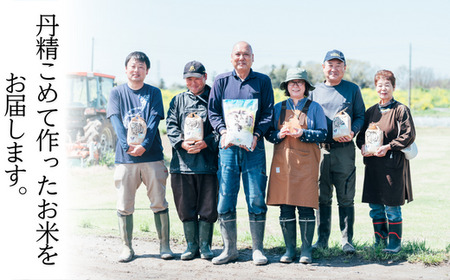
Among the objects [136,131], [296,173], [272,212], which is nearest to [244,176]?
[296,173]

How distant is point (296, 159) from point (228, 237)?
1.10m

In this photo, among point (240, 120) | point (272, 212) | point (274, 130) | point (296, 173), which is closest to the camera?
point (240, 120)

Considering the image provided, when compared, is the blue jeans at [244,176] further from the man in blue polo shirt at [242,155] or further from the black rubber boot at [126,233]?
the black rubber boot at [126,233]

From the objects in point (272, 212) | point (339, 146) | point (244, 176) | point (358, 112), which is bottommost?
point (272, 212)

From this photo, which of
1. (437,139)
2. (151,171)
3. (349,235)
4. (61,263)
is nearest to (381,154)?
→ (349,235)

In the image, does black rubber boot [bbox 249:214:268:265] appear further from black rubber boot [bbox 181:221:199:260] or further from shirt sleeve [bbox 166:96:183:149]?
shirt sleeve [bbox 166:96:183:149]

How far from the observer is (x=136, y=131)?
18.0 feet

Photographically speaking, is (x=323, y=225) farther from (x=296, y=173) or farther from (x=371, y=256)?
(x=296, y=173)

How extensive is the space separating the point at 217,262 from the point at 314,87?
7.18 ft

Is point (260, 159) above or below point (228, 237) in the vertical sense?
above

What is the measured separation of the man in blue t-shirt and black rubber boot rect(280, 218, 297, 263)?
50.6 inches

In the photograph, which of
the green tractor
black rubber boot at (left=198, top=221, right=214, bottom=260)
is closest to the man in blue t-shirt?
black rubber boot at (left=198, top=221, right=214, bottom=260)

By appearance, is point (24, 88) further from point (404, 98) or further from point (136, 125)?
point (404, 98)

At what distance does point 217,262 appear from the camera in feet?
17.8
